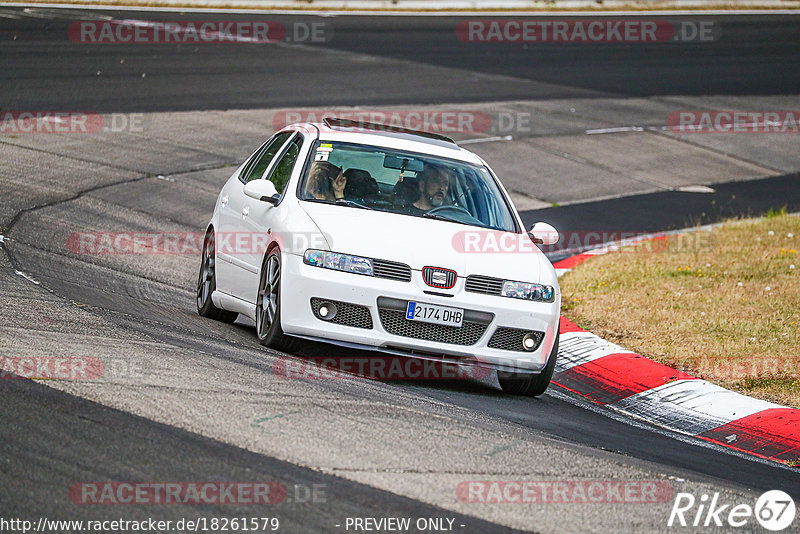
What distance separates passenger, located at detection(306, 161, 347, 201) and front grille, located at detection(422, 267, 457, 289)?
43.7 inches

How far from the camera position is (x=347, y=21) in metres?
30.1

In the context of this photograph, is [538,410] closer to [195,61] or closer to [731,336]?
[731,336]

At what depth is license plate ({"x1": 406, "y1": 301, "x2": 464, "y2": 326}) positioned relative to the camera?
24.7 ft

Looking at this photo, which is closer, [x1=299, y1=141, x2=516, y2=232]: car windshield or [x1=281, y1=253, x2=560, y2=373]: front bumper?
[x1=281, y1=253, x2=560, y2=373]: front bumper

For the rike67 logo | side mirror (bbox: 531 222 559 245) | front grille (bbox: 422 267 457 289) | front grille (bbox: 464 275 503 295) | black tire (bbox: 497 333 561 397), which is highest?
side mirror (bbox: 531 222 559 245)

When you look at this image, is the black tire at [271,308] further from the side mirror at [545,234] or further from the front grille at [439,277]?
the side mirror at [545,234]

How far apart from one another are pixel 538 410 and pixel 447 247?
119 centimetres

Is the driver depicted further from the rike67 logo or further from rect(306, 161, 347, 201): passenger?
the rike67 logo

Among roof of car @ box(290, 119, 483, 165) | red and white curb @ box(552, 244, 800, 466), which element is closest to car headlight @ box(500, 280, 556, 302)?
red and white curb @ box(552, 244, 800, 466)

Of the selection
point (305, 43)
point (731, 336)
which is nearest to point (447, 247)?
point (731, 336)

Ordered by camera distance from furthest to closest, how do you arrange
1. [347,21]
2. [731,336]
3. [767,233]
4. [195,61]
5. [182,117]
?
[347,21] < [195,61] < [182,117] < [767,233] < [731,336]

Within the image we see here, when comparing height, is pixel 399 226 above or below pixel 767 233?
above

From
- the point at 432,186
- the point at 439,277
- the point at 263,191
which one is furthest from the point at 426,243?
the point at 263,191

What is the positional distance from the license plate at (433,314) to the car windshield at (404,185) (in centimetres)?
100
